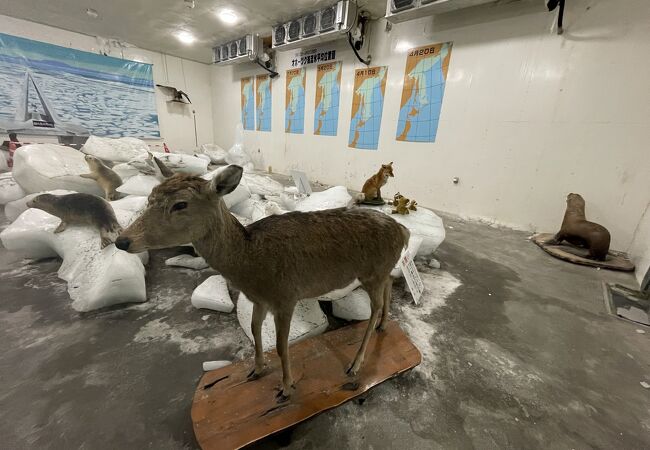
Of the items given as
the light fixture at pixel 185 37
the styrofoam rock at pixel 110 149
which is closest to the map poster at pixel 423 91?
the styrofoam rock at pixel 110 149

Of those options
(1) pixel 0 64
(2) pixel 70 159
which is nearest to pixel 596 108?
(2) pixel 70 159

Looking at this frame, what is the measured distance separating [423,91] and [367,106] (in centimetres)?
106

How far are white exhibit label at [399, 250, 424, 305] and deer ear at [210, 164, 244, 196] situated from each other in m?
1.39

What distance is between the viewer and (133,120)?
7.09 m

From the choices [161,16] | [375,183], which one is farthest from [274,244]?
[161,16]

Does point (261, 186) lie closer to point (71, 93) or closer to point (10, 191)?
point (10, 191)

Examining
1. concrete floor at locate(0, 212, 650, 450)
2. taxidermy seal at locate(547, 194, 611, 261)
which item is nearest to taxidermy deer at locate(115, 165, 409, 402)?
concrete floor at locate(0, 212, 650, 450)

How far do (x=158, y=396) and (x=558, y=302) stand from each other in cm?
283

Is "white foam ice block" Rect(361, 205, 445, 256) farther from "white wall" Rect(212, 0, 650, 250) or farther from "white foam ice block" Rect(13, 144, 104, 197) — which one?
"white foam ice block" Rect(13, 144, 104, 197)

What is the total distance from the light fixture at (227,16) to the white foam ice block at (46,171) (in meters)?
3.57

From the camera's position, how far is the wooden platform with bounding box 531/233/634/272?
8.55ft

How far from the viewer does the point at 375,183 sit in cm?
291

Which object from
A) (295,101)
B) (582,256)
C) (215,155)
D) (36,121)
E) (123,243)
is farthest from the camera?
(215,155)

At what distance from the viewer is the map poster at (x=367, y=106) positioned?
15.1 ft
